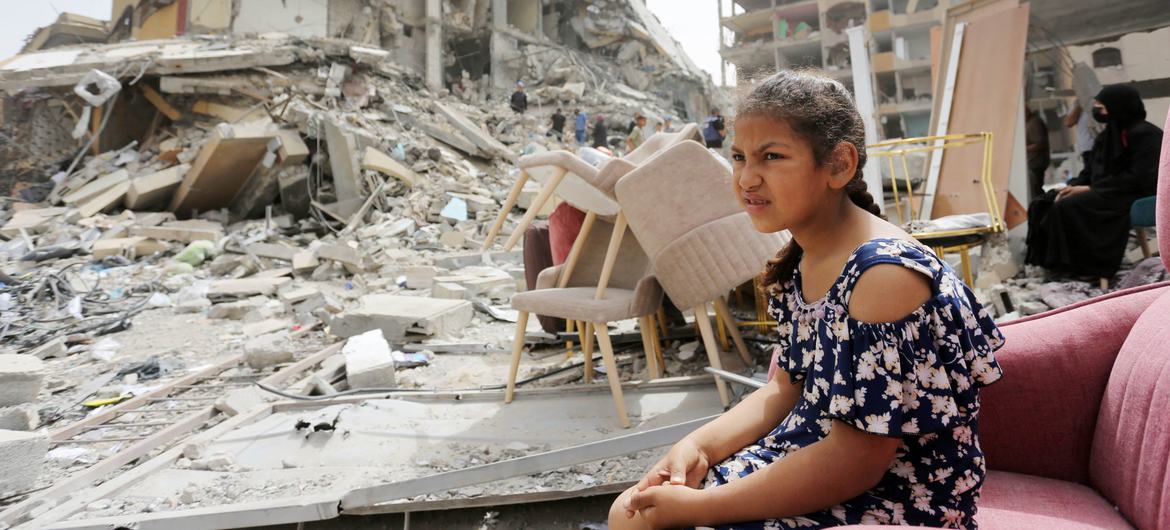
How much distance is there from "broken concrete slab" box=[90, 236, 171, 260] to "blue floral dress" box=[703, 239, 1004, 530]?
36.9 ft

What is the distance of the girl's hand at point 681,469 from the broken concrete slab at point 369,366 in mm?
3317

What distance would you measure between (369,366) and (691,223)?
2.43 meters

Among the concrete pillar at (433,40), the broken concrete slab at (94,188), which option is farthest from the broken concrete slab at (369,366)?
the concrete pillar at (433,40)

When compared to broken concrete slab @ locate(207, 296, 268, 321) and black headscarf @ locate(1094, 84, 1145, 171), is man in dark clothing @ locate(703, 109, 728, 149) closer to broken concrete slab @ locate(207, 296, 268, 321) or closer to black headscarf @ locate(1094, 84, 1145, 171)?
black headscarf @ locate(1094, 84, 1145, 171)

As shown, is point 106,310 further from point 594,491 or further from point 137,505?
point 594,491

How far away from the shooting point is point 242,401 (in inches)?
159

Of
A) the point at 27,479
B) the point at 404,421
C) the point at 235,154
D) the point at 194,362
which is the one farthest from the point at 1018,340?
the point at 235,154

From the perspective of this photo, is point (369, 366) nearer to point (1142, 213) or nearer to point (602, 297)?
point (602, 297)

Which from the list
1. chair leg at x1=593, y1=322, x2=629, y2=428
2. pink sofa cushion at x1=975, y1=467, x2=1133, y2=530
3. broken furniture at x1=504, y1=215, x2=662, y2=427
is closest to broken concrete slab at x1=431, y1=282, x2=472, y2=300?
broken furniture at x1=504, y1=215, x2=662, y2=427

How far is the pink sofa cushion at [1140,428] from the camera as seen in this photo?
1.17 m

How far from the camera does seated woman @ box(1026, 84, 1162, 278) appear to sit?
4168 millimetres

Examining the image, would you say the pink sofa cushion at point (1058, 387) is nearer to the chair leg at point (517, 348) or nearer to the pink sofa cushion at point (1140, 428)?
the pink sofa cushion at point (1140, 428)

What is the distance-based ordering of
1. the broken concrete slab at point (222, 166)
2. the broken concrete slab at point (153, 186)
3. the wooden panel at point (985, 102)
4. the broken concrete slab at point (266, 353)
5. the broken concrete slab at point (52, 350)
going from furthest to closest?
1. the broken concrete slab at point (153, 186)
2. the broken concrete slab at point (222, 166)
3. the broken concrete slab at point (52, 350)
4. the wooden panel at point (985, 102)
5. the broken concrete slab at point (266, 353)

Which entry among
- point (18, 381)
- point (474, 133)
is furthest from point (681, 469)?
point (474, 133)
